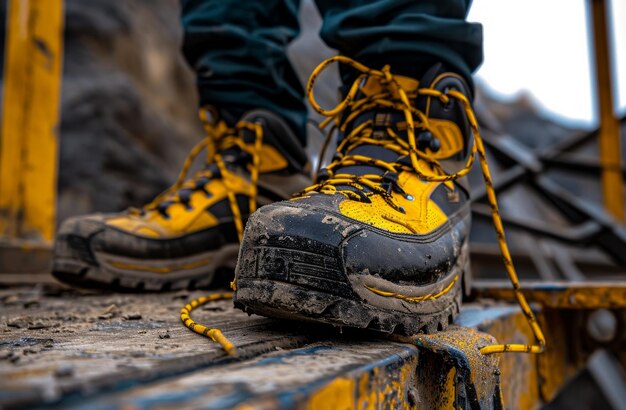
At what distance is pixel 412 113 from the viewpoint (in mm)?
744

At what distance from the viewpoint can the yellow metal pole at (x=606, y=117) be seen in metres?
2.78

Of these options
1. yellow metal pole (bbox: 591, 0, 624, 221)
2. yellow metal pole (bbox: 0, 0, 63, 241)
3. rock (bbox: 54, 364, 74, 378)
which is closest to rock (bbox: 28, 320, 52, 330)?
rock (bbox: 54, 364, 74, 378)

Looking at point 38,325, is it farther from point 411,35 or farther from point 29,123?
point 29,123

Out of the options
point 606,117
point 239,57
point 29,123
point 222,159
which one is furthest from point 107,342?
point 606,117

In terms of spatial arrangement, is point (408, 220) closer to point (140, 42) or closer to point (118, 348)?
point (118, 348)

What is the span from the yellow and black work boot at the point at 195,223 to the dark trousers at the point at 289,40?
0.10 meters

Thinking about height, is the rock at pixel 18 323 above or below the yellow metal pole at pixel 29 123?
below

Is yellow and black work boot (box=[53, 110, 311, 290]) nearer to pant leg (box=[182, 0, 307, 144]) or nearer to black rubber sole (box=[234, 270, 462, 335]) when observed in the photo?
pant leg (box=[182, 0, 307, 144])

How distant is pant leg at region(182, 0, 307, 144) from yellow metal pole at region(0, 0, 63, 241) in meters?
0.83

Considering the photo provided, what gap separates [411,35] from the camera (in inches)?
30.3

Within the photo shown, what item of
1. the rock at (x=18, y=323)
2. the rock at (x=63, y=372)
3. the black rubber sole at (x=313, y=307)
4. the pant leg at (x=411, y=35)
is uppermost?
the pant leg at (x=411, y=35)

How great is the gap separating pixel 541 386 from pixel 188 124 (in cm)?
429

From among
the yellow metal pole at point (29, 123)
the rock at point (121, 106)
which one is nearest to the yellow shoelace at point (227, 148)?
the yellow metal pole at point (29, 123)

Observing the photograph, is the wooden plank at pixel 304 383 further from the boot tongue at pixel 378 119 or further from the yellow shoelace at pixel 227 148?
the yellow shoelace at pixel 227 148
